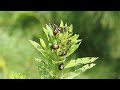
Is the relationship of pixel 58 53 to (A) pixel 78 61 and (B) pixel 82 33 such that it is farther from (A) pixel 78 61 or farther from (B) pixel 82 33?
(B) pixel 82 33

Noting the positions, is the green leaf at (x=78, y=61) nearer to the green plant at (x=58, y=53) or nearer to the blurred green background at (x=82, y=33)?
the green plant at (x=58, y=53)

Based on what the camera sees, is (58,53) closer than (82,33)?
Yes

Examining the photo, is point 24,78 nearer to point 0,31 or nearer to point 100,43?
point 0,31

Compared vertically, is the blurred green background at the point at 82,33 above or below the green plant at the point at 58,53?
above

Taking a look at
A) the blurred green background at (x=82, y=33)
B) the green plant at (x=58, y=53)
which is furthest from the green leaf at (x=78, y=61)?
the blurred green background at (x=82, y=33)

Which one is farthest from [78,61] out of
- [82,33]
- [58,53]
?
[82,33]

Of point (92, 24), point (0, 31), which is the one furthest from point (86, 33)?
point (0, 31)

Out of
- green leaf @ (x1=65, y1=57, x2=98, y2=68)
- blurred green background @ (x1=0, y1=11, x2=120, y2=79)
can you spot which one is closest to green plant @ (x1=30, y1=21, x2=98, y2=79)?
green leaf @ (x1=65, y1=57, x2=98, y2=68)

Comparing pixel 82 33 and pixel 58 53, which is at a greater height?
pixel 82 33
